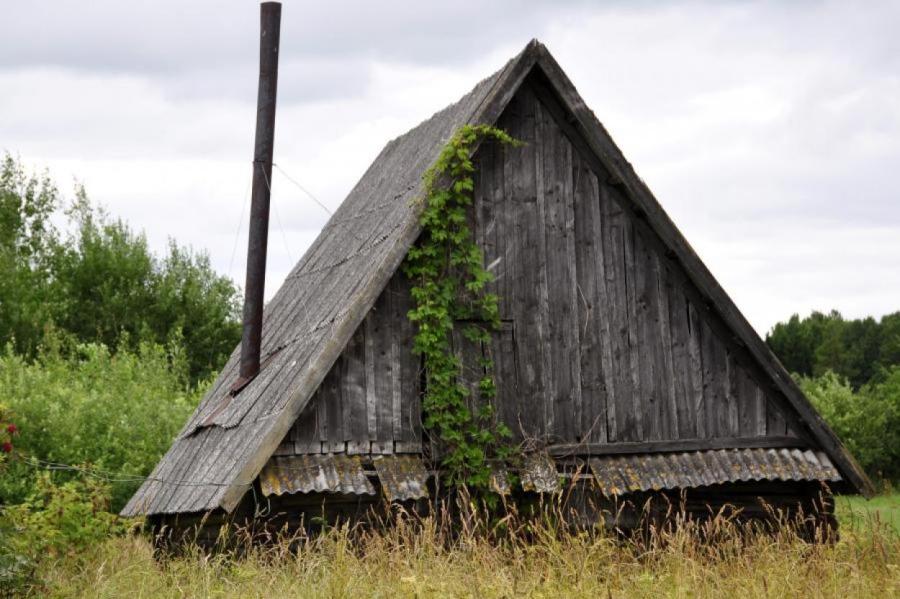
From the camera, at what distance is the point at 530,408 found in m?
13.4

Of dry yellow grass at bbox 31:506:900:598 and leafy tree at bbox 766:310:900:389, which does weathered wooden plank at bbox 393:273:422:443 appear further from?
leafy tree at bbox 766:310:900:389

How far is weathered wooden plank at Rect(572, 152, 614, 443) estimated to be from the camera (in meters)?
13.6

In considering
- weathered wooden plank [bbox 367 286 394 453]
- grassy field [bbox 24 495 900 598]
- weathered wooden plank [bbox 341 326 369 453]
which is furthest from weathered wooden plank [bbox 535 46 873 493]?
weathered wooden plank [bbox 341 326 369 453]

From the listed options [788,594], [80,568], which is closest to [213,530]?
[80,568]

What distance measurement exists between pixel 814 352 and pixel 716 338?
4044cm

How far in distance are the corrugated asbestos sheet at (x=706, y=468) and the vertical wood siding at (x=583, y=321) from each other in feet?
0.78

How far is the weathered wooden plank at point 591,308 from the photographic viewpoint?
1359cm

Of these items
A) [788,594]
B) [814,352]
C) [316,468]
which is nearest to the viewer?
[788,594]

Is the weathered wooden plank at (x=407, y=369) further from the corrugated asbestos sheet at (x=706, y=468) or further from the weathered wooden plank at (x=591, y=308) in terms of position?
the corrugated asbestos sheet at (x=706, y=468)

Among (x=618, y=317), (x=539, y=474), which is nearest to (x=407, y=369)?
(x=539, y=474)

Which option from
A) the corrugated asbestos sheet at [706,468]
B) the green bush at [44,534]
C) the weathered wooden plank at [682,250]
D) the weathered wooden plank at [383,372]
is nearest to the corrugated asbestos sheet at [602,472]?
the corrugated asbestos sheet at [706,468]

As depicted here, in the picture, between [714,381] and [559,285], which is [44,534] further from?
[714,381]

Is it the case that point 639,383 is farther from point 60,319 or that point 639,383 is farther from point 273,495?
point 60,319

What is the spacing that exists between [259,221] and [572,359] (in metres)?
4.01
